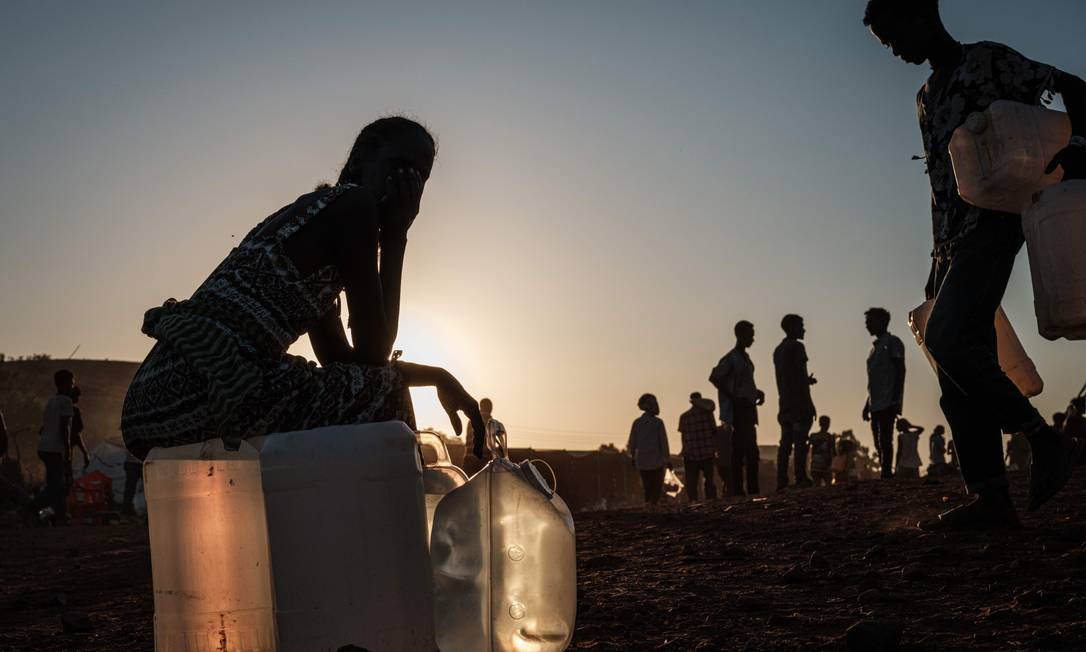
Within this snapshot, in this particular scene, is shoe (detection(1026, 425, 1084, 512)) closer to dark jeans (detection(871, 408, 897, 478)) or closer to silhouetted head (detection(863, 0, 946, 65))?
silhouetted head (detection(863, 0, 946, 65))

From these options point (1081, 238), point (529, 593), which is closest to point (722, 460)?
point (1081, 238)

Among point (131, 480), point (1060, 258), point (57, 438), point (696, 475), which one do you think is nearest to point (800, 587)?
point (1060, 258)

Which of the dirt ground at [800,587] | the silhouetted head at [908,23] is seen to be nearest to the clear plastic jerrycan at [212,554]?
the dirt ground at [800,587]

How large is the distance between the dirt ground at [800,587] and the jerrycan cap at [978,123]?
4.82ft

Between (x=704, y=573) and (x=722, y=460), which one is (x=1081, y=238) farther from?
(x=722, y=460)

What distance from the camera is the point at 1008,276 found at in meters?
3.85

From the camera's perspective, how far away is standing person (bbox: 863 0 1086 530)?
3707mm

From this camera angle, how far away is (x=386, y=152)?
111 inches

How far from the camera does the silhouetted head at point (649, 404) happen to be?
43.3 ft

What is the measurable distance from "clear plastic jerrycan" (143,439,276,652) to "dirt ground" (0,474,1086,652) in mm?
947

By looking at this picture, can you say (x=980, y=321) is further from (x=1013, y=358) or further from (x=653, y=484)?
(x=653, y=484)

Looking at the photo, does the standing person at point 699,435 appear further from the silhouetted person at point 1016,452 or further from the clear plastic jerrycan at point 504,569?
the clear plastic jerrycan at point 504,569

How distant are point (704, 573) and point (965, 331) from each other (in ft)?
4.32

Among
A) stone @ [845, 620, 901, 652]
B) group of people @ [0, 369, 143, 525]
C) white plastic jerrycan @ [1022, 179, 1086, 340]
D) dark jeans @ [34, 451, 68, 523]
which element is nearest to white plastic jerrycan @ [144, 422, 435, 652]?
stone @ [845, 620, 901, 652]
